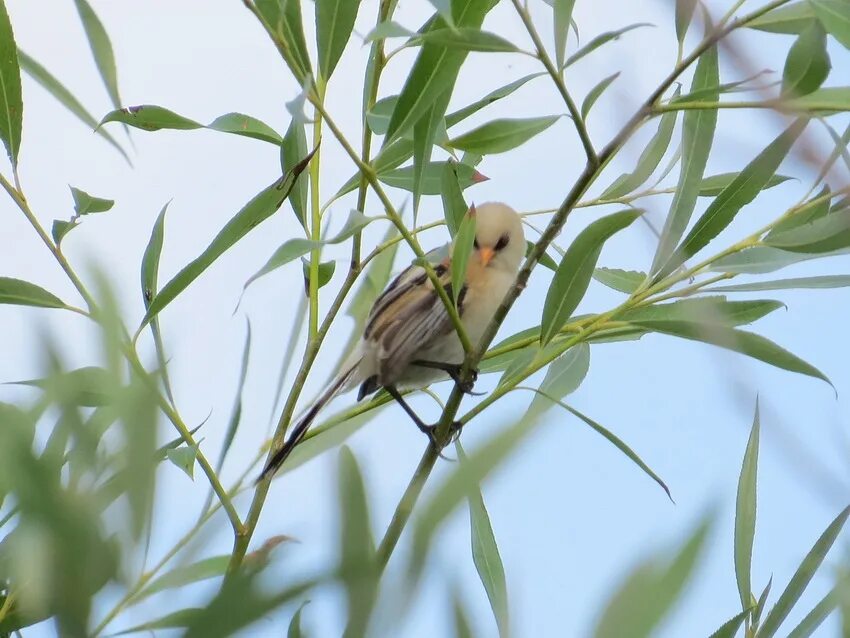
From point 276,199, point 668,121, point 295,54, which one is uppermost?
point 295,54

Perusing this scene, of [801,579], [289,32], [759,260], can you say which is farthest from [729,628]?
[289,32]

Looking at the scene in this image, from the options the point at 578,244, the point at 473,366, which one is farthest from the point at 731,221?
the point at 473,366

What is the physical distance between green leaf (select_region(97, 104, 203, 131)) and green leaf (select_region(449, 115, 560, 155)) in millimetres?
462

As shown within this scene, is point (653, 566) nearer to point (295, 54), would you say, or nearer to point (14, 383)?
point (295, 54)

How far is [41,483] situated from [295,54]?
3.11 feet

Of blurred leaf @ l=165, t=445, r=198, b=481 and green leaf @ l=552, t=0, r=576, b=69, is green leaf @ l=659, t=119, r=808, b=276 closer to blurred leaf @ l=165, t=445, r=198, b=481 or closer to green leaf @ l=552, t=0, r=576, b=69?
green leaf @ l=552, t=0, r=576, b=69

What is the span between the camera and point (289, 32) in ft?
4.55

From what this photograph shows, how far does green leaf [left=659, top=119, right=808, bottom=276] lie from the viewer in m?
1.50

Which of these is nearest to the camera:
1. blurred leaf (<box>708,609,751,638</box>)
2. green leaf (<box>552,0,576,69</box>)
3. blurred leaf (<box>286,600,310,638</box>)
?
blurred leaf (<box>286,600,310,638</box>)

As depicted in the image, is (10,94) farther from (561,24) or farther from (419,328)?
(419,328)

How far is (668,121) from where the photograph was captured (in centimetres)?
185

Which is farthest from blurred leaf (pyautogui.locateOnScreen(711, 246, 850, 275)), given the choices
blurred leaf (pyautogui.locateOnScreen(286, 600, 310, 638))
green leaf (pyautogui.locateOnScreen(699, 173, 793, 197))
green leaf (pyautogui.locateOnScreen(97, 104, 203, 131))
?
blurred leaf (pyautogui.locateOnScreen(286, 600, 310, 638))

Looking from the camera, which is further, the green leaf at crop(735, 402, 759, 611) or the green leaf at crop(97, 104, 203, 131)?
the green leaf at crop(97, 104, 203, 131)

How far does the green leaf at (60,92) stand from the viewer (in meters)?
1.70
